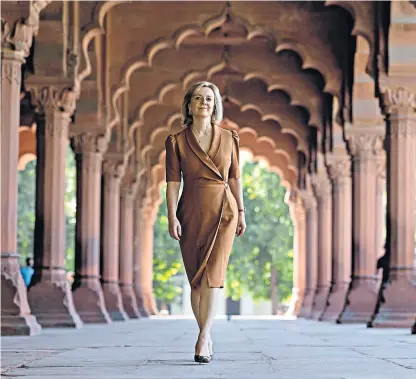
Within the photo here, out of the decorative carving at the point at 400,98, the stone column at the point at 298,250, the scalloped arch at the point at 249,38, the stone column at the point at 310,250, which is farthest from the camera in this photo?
the stone column at the point at 298,250

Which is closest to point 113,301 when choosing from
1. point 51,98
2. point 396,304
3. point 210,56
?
point 210,56

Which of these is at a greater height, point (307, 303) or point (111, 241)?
point (111, 241)

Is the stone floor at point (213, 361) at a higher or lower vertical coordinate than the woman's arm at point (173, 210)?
lower

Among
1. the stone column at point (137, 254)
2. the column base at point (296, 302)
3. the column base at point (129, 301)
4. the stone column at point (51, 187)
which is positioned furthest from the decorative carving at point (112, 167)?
the column base at point (296, 302)

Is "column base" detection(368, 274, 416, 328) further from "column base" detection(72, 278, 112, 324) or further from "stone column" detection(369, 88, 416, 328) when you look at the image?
"column base" detection(72, 278, 112, 324)

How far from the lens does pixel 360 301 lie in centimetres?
1928

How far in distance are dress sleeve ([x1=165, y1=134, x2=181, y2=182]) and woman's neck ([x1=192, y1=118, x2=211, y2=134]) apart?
176 mm

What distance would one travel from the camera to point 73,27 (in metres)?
16.5

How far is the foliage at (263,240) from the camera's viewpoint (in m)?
57.3

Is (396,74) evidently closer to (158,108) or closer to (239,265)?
(158,108)

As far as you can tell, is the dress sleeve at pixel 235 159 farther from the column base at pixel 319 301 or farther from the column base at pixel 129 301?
the column base at pixel 129 301

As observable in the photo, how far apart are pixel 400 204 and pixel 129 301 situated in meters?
12.1

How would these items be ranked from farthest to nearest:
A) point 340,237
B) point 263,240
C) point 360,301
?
point 263,240 < point 340,237 < point 360,301

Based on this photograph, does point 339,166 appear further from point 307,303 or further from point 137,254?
point 137,254
